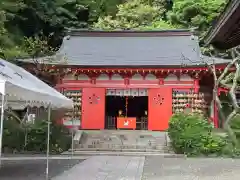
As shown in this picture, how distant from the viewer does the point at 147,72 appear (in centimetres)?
2066

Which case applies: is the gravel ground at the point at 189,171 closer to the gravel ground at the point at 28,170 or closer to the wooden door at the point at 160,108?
the gravel ground at the point at 28,170

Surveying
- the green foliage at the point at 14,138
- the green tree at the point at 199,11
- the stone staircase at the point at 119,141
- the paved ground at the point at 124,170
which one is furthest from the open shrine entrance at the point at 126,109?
the paved ground at the point at 124,170

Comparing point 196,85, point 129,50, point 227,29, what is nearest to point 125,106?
point 129,50

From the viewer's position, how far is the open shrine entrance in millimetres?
21406

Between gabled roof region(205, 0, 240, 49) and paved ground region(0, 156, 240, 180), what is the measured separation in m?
5.04

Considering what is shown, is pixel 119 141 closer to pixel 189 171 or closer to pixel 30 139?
pixel 30 139

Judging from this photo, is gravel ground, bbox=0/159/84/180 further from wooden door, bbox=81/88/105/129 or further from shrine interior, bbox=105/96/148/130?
shrine interior, bbox=105/96/148/130

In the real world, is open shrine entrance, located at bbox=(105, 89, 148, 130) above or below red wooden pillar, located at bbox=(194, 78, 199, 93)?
below

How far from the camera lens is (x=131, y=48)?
23516 millimetres

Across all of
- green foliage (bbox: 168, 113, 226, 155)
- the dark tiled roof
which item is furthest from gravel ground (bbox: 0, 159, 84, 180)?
the dark tiled roof

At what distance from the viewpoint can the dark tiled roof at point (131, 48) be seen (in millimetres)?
21047

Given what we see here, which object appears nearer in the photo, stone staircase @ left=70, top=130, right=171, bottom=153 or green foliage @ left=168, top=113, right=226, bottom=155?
green foliage @ left=168, top=113, right=226, bottom=155

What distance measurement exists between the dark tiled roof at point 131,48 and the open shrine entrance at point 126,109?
176 centimetres

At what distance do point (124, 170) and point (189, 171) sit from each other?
1842mm
